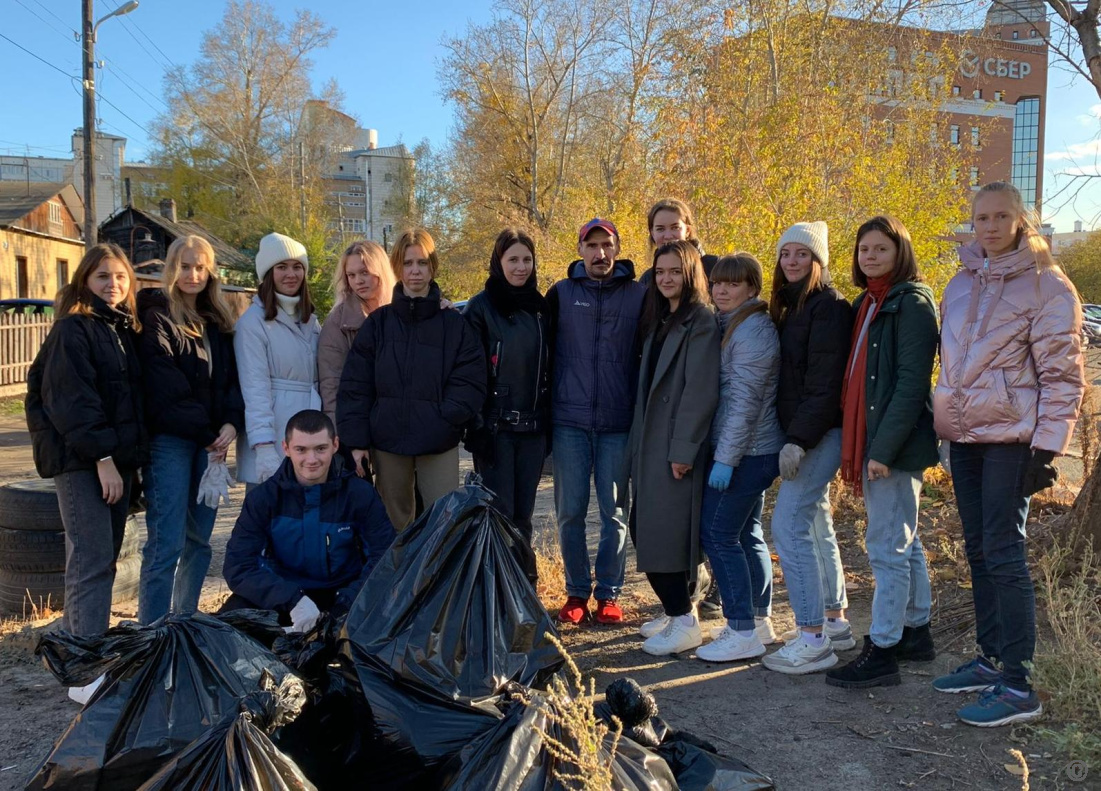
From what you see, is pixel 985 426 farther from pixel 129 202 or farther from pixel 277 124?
pixel 277 124

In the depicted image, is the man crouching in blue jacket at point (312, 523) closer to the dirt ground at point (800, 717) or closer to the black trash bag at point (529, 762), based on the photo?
the dirt ground at point (800, 717)

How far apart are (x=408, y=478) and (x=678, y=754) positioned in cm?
201

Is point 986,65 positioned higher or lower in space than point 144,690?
higher

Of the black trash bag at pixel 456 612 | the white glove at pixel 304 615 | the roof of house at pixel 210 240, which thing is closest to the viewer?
the black trash bag at pixel 456 612

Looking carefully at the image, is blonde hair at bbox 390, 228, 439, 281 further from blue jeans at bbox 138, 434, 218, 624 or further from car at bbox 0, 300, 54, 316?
car at bbox 0, 300, 54, 316

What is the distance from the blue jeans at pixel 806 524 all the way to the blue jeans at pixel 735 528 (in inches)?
4.4

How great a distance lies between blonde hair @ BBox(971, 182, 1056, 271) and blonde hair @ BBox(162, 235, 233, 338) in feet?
10.1

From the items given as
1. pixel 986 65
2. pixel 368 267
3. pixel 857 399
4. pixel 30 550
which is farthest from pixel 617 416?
pixel 986 65

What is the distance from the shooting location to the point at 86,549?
3.26 m

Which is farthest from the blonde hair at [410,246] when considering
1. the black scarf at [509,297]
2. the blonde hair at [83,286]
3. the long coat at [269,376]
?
the blonde hair at [83,286]

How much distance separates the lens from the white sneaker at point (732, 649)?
11.9ft

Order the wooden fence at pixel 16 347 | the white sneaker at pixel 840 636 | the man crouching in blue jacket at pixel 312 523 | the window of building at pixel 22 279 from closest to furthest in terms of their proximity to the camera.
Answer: the man crouching in blue jacket at pixel 312 523
the white sneaker at pixel 840 636
the wooden fence at pixel 16 347
the window of building at pixel 22 279

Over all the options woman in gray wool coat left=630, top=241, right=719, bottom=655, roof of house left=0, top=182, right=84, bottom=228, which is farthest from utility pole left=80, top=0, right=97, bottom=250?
woman in gray wool coat left=630, top=241, right=719, bottom=655

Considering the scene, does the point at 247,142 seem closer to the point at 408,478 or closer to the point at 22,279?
the point at 22,279
